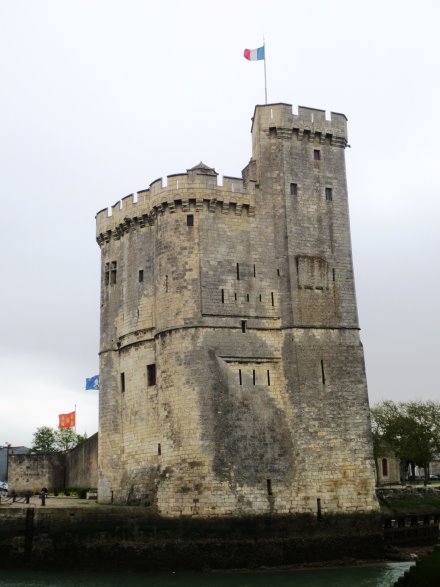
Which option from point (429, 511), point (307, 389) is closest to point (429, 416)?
point (429, 511)

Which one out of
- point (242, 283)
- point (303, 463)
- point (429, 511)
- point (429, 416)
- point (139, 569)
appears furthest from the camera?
point (429, 416)

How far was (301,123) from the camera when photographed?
3052cm

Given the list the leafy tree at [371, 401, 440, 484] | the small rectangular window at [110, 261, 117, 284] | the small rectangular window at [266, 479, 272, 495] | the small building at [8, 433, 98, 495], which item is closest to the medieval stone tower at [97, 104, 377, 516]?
the small rectangular window at [266, 479, 272, 495]

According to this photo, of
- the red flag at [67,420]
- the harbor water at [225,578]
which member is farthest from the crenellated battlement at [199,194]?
the red flag at [67,420]

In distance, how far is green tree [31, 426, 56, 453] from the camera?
66750 millimetres

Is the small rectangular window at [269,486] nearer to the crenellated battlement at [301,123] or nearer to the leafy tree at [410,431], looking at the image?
the crenellated battlement at [301,123]

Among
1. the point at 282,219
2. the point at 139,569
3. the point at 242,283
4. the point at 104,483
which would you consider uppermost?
the point at 282,219

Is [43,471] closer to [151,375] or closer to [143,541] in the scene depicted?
[151,375]

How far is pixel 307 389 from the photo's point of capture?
27719 millimetres

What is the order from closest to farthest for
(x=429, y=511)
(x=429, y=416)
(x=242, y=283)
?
(x=242, y=283), (x=429, y=511), (x=429, y=416)

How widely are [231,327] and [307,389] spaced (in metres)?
3.71

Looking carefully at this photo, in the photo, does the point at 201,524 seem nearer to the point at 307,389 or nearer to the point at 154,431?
the point at 154,431

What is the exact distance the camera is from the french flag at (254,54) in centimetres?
3150

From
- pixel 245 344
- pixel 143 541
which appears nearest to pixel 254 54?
pixel 245 344
